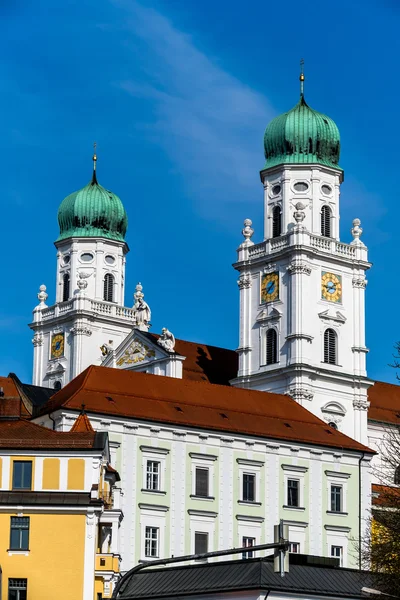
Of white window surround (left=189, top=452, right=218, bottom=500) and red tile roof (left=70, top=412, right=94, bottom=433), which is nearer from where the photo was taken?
red tile roof (left=70, top=412, right=94, bottom=433)

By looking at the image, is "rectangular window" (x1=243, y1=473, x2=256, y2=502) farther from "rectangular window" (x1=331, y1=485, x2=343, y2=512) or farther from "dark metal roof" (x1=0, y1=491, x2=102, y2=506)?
"dark metal roof" (x1=0, y1=491, x2=102, y2=506)

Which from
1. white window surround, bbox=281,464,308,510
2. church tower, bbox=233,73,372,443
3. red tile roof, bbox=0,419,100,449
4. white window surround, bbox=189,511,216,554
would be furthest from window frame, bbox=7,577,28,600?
church tower, bbox=233,73,372,443

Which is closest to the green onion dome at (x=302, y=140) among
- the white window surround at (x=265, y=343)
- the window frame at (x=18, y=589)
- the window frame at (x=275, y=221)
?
the window frame at (x=275, y=221)

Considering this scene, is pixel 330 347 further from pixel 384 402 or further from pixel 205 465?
pixel 205 465

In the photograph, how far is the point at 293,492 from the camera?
82875mm

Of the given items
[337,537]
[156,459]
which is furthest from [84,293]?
[156,459]

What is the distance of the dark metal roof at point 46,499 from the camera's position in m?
59.4

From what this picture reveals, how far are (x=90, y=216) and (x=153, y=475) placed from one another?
47725mm

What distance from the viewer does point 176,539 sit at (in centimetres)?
7838

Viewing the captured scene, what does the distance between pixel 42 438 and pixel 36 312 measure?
59.1 metres

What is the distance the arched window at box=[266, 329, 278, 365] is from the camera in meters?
99.8

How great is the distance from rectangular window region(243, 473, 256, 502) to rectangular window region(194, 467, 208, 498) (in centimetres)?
217

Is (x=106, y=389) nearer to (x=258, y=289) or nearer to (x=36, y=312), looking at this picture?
(x=258, y=289)

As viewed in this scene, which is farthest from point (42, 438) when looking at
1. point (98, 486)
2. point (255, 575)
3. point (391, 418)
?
point (391, 418)
